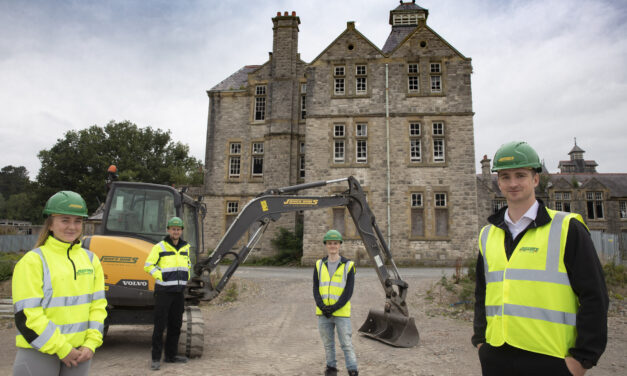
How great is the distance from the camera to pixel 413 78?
2241 centimetres

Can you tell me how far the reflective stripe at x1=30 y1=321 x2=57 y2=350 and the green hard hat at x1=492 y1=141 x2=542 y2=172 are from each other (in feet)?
10.6

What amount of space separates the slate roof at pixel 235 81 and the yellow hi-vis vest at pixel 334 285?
905 inches

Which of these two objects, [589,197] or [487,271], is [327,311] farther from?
[589,197]

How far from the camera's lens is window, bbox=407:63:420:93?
2222 cm

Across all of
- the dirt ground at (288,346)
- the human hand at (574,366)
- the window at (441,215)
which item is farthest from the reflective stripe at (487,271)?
the window at (441,215)

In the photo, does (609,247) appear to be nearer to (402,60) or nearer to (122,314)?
(402,60)

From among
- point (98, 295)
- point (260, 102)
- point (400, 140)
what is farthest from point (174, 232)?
point (260, 102)

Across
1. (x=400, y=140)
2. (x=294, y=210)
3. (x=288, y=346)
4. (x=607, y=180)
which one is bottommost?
(x=288, y=346)

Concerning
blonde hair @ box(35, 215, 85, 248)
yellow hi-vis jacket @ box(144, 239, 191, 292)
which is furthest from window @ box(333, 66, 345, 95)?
blonde hair @ box(35, 215, 85, 248)

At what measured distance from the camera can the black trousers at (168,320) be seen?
20.3 feet

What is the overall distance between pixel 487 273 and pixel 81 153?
4205cm

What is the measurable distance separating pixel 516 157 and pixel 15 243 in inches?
1421

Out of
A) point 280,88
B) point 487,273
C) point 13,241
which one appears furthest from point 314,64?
point 13,241

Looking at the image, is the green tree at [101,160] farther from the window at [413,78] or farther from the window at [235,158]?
the window at [413,78]
